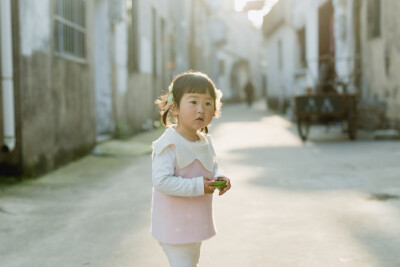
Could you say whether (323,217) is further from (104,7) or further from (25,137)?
(104,7)

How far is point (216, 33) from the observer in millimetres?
41281

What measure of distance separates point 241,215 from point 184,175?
6.52 ft

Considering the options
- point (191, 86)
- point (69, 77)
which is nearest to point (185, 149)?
point (191, 86)

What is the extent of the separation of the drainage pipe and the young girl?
3.73 metres

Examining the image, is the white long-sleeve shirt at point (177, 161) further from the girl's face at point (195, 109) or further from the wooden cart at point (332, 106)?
the wooden cart at point (332, 106)

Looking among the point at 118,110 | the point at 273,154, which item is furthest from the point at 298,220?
the point at 118,110

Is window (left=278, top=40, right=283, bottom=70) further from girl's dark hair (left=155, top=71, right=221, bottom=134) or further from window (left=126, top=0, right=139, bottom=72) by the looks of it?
girl's dark hair (left=155, top=71, right=221, bottom=134)

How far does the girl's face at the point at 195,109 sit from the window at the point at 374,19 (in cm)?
999

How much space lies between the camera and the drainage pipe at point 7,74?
19.0 ft

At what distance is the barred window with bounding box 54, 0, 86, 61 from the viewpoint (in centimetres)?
746

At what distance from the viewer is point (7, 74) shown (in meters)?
5.82

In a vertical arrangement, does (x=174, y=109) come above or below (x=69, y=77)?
below

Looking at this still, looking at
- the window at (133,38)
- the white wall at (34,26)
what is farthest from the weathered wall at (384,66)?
the white wall at (34,26)

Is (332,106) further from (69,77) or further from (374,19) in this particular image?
(69,77)
